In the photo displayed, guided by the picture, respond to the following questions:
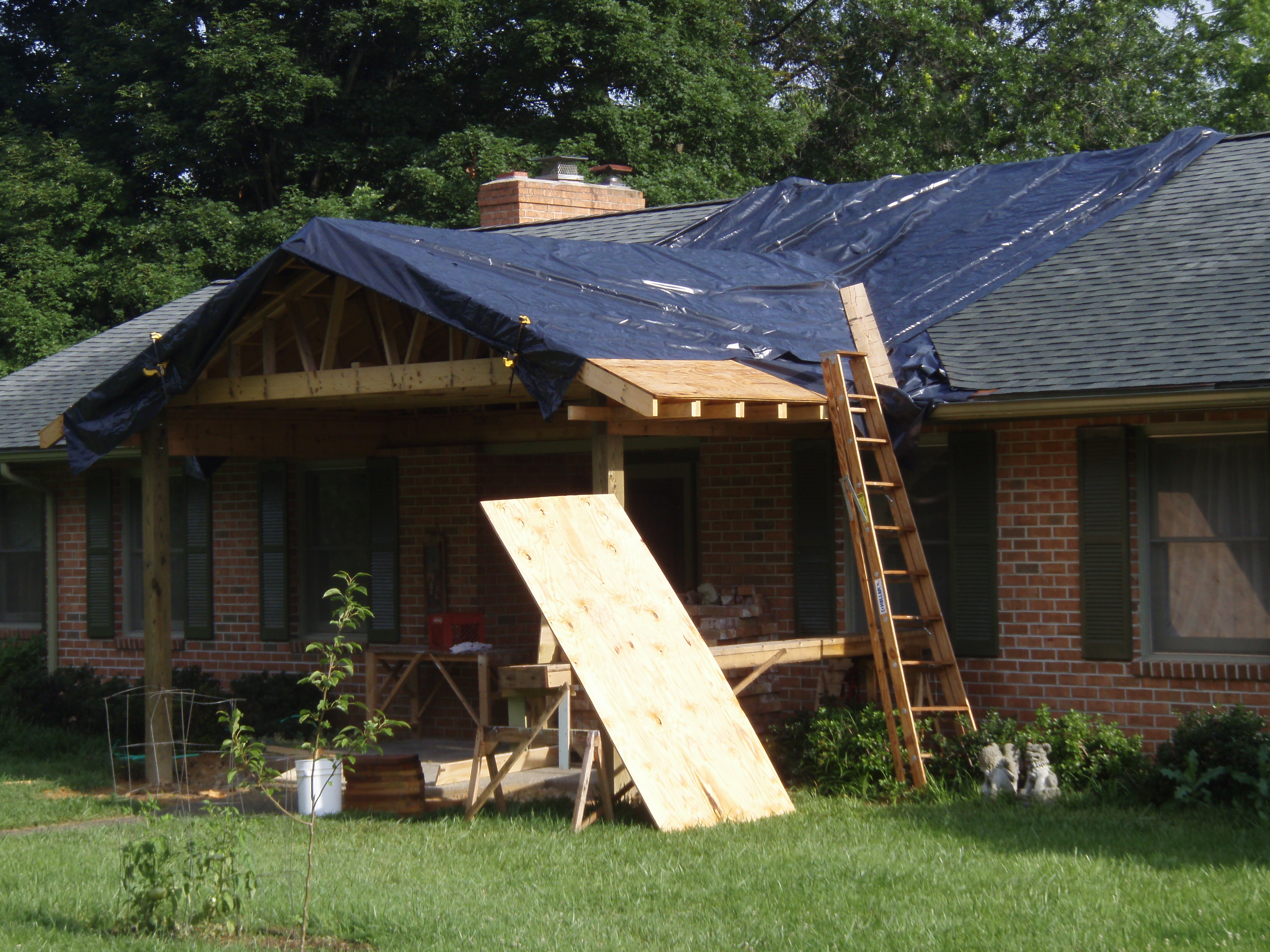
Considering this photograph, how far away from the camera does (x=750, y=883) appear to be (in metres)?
6.70

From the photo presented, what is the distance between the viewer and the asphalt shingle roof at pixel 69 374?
1470 cm

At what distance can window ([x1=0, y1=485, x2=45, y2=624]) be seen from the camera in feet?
51.8

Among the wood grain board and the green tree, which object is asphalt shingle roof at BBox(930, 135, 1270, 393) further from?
the green tree

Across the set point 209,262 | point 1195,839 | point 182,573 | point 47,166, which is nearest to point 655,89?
point 209,262

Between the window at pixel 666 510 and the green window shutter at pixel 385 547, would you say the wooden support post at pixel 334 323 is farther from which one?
the window at pixel 666 510

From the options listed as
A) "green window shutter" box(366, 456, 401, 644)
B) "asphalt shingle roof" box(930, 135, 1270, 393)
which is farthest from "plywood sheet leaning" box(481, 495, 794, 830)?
→ "green window shutter" box(366, 456, 401, 644)

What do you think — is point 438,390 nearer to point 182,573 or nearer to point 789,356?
point 789,356

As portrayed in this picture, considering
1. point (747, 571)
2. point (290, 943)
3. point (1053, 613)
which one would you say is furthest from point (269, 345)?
point (1053, 613)

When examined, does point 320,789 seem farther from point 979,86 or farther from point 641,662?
point 979,86

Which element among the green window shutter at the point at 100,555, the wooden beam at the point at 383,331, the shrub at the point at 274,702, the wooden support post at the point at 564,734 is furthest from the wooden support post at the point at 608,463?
the green window shutter at the point at 100,555

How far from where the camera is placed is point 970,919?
19.8 feet

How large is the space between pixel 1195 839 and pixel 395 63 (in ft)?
69.5

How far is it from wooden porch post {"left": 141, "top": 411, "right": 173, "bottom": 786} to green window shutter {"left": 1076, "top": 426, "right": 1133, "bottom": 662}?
6.26m

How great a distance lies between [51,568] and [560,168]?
296 inches
